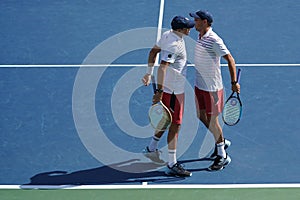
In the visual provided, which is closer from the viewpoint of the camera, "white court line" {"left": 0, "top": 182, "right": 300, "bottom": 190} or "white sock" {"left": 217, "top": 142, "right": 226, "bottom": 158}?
"white court line" {"left": 0, "top": 182, "right": 300, "bottom": 190}

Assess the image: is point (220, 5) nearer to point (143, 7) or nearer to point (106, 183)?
point (143, 7)

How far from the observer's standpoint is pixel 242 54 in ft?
40.8

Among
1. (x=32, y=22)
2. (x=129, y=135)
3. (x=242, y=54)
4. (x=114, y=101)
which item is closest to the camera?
(x=129, y=135)

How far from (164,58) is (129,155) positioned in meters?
1.64

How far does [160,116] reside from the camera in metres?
9.10

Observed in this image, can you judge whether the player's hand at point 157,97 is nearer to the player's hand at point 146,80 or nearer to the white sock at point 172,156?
the player's hand at point 146,80

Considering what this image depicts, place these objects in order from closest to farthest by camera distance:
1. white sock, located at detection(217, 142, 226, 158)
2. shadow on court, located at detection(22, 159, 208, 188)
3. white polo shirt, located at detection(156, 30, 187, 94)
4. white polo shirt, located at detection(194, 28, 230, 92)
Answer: white polo shirt, located at detection(156, 30, 187, 94) → white polo shirt, located at detection(194, 28, 230, 92) → shadow on court, located at detection(22, 159, 208, 188) → white sock, located at detection(217, 142, 226, 158)

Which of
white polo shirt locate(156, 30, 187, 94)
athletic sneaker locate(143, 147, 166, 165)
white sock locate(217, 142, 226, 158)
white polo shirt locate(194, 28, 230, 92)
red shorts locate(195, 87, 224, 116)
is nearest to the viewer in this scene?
white polo shirt locate(156, 30, 187, 94)

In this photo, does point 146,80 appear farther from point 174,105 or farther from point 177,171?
point 177,171

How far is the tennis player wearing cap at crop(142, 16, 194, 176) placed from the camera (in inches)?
350

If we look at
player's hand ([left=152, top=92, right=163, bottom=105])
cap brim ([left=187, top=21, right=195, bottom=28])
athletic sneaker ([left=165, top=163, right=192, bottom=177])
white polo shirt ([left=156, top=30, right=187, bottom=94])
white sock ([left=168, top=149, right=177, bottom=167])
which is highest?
cap brim ([left=187, top=21, right=195, bottom=28])

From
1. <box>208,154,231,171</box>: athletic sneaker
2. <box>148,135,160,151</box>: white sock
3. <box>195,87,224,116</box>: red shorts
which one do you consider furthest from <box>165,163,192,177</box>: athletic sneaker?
<box>195,87,224,116</box>: red shorts

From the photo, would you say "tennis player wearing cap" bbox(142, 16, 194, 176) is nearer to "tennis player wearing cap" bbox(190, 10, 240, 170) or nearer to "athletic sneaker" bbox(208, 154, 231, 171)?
"tennis player wearing cap" bbox(190, 10, 240, 170)

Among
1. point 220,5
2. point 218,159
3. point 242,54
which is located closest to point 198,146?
point 218,159
